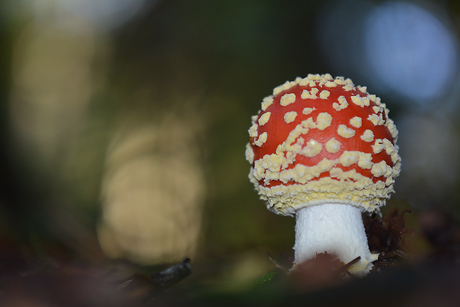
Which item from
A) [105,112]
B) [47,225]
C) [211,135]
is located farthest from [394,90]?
[47,225]

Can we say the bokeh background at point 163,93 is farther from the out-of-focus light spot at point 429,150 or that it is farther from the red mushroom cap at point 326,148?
the red mushroom cap at point 326,148

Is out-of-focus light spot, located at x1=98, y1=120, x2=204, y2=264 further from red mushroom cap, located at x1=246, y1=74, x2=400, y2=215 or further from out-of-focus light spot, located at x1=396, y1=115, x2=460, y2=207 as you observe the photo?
red mushroom cap, located at x1=246, y1=74, x2=400, y2=215

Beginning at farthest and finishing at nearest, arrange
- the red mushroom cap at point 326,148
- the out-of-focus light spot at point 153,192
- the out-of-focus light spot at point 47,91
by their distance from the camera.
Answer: the out-of-focus light spot at point 47,91
the out-of-focus light spot at point 153,192
the red mushroom cap at point 326,148

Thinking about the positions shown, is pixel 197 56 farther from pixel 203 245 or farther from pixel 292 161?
pixel 292 161

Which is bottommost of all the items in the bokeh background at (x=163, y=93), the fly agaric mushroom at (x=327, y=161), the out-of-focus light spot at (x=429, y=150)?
the fly agaric mushroom at (x=327, y=161)

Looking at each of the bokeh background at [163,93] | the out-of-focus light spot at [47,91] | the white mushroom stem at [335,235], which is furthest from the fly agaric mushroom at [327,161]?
the out-of-focus light spot at [47,91]

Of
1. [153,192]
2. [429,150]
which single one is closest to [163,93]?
[153,192]
